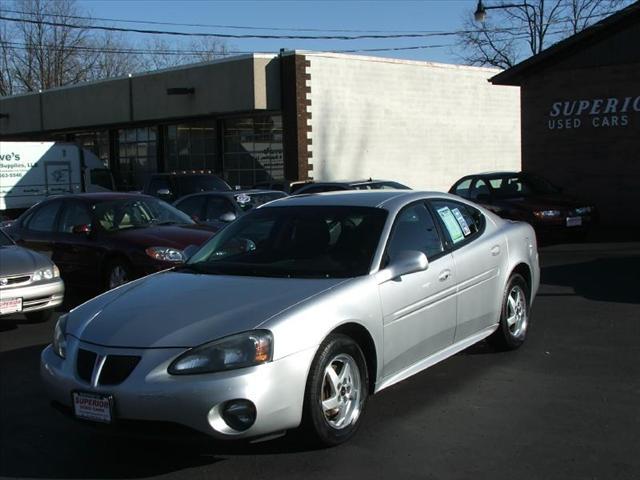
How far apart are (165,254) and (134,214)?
1.46 meters

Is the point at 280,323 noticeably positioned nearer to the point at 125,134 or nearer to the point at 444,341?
the point at 444,341

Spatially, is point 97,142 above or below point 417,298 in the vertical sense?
above

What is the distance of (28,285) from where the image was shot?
27.2 ft

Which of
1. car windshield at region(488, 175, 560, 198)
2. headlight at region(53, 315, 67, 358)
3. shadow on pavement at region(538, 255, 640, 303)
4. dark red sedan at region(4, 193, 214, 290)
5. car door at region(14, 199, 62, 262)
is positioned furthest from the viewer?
car windshield at region(488, 175, 560, 198)

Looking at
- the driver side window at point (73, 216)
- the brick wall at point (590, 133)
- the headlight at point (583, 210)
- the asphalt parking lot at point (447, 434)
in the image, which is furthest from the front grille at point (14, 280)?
the brick wall at point (590, 133)

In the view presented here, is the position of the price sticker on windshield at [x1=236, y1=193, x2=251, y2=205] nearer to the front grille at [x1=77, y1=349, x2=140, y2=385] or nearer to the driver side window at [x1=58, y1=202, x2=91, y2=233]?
the driver side window at [x1=58, y1=202, x2=91, y2=233]

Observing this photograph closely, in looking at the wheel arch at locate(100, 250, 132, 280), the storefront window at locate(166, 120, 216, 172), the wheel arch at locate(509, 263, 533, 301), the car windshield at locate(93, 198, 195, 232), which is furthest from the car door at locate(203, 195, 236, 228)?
the storefront window at locate(166, 120, 216, 172)

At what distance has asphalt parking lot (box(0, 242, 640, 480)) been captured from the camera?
4176 millimetres

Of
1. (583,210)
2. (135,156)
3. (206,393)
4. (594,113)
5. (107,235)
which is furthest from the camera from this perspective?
(135,156)

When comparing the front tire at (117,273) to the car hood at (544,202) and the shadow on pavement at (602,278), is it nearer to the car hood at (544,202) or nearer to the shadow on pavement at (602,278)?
the shadow on pavement at (602,278)

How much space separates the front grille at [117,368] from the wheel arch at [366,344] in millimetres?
1238

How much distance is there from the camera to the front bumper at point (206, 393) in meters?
3.93

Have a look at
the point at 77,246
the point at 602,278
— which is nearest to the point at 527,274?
the point at 602,278

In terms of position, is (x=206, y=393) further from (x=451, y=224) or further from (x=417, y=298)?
(x=451, y=224)
